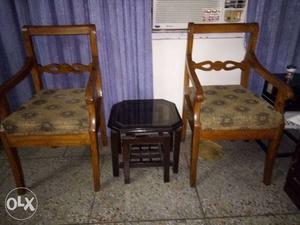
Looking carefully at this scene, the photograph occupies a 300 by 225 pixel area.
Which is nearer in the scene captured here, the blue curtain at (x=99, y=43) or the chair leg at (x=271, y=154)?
the chair leg at (x=271, y=154)

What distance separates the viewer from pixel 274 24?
1.93 meters

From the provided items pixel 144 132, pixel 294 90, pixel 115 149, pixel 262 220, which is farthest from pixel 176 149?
pixel 294 90

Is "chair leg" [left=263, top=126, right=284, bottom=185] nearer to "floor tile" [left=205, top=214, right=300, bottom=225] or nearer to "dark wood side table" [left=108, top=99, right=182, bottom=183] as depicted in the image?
"floor tile" [left=205, top=214, right=300, bottom=225]

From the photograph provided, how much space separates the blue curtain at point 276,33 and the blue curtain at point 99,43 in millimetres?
867

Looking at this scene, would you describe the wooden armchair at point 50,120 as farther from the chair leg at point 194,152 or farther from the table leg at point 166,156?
the chair leg at point 194,152

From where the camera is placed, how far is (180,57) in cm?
210

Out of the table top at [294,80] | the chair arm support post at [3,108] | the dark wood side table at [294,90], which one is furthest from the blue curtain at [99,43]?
the table top at [294,80]

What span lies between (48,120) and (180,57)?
1187 millimetres

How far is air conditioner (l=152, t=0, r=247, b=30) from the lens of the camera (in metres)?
1.89

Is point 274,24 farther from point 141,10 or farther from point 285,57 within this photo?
point 141,10

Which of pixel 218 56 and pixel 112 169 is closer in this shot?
pixel 112 169

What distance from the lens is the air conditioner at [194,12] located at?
189 cm

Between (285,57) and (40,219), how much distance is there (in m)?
2.18


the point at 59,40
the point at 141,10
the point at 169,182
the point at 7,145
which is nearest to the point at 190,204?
the point at 169,182
